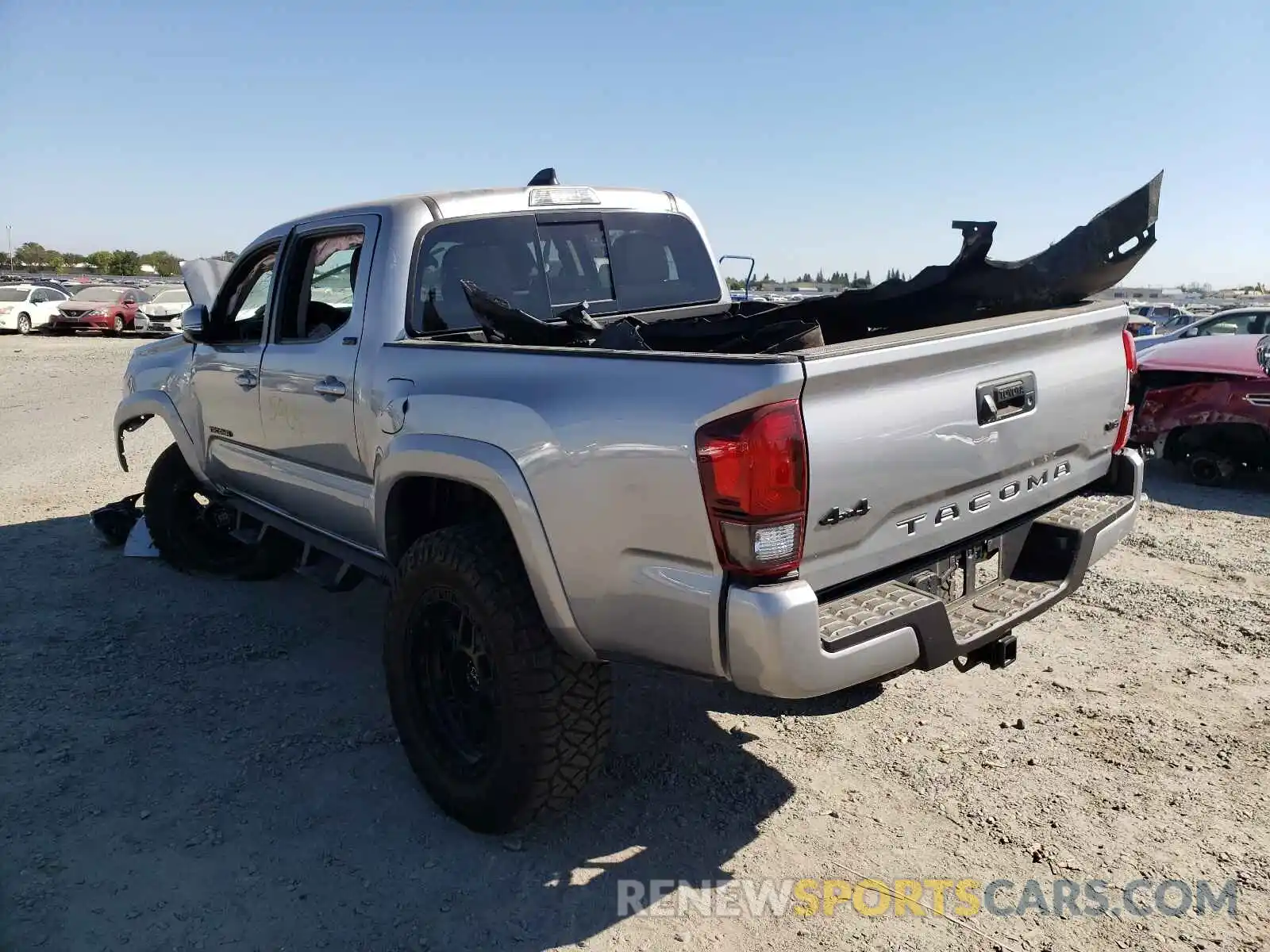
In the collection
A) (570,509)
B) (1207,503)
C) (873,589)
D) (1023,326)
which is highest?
(1023,326)

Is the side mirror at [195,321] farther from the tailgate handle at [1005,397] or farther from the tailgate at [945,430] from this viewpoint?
the tailgate handle at [1005,397]

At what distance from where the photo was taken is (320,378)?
398cm

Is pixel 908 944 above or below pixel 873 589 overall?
below

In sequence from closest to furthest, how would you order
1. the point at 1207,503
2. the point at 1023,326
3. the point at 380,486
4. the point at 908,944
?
the point at 908,944
the point at 1023,326
the point at 380,486
the point at 1207,503

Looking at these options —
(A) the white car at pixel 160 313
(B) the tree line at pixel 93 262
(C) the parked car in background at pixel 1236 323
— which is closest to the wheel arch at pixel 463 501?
(C) the parked car in background at pixel 1236 323

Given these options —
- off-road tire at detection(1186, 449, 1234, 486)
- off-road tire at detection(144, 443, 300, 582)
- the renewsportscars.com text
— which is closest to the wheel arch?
the renewsportscars.com text

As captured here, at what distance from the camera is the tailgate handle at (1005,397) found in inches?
112

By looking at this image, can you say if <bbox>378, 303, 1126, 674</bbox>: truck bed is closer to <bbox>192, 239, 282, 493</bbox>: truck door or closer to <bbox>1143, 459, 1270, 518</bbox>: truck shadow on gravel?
<bbox>192, 239, 282, 493</bbox>: truck door

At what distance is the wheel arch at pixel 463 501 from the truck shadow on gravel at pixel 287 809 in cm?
49

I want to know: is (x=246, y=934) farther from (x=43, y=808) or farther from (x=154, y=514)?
(x=154, y=514)

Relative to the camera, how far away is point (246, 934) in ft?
8.92

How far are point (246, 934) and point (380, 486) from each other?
1508mm

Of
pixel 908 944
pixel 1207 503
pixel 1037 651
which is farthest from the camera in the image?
pixel 1207 503

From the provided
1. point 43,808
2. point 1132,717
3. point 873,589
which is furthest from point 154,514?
point 1132,717
